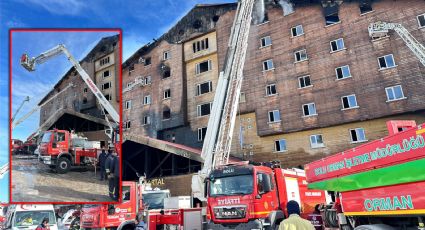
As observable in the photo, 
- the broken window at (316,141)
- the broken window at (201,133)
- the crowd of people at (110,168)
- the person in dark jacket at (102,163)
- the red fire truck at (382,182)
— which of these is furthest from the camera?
the broken window at (201,133)

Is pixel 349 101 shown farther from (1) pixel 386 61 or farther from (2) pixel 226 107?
(2) pixel 226 107

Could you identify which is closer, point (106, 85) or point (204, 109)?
point (106, 85)

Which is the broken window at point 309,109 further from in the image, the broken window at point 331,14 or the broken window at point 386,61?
the broken window at point 331,14

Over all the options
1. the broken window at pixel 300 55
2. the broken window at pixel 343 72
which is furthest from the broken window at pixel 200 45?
the broken window at pixel 343 72

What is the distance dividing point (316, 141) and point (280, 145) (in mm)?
3653

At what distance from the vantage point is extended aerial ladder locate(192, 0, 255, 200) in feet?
65.9

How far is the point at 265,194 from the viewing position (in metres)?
12.8

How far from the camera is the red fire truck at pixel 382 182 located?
6891mm

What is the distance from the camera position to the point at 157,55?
4247 cm

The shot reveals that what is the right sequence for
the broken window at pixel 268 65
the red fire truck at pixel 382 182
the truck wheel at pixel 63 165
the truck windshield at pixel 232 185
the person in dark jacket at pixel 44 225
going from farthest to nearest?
the broken window at pixel 268 65
the person in dark jacket at pixel 44 225
the truck windshield at pixel 232 185
the truck wheel at pixel 63 165
the red fire truck at pixel 382 182

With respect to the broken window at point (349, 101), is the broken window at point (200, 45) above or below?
above

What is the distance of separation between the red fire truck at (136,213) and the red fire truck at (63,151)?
18.8 feet

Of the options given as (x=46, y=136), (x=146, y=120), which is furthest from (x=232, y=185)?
(x=146, y=120)

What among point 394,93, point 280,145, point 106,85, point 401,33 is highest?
point 401,33
